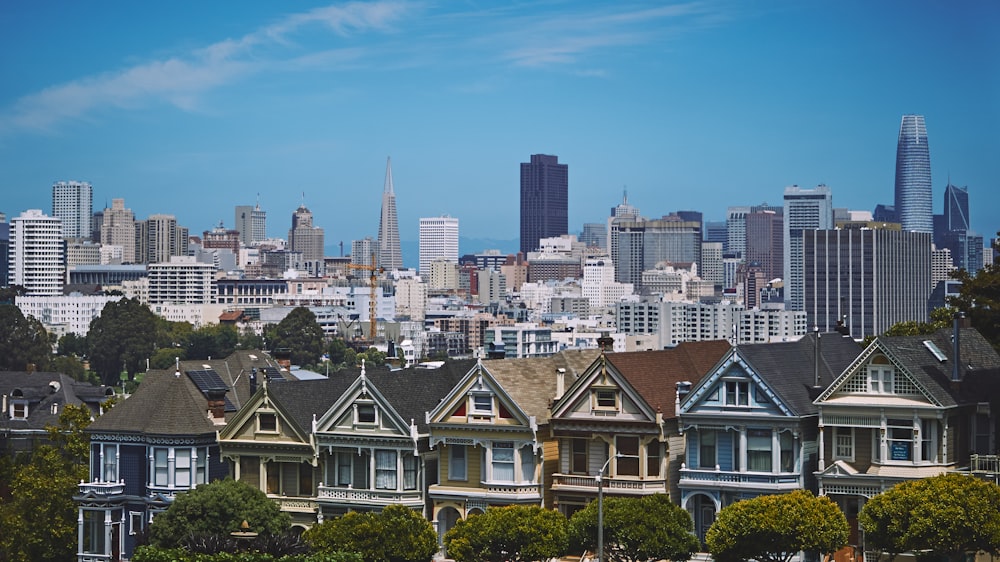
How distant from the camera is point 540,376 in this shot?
193 feet

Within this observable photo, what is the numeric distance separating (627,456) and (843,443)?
19.5 feet

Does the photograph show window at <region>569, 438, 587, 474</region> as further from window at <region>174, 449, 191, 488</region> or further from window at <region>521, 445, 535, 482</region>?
window at <region>174, 449, 191, 488</region>

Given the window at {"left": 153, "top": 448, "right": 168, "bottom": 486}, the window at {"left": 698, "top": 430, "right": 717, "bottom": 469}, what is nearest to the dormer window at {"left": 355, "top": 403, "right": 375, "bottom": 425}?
the window at {"left": 153, "top": 448, "right": 168, "bottom": 486}

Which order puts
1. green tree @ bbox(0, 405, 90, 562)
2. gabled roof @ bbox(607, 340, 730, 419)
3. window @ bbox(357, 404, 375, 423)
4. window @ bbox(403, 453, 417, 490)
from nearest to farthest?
gabled roof @ bbox(607, 340, 730, 419) → window @ bbox(403, 453, 417, 490) → window @ bbox(357, 404, 375, 423) → green tree @ bbox(0, 405, 90, 562)

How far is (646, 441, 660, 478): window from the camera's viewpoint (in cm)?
5472

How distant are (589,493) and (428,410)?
616 centimetres

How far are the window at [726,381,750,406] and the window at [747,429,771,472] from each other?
0.79 metres

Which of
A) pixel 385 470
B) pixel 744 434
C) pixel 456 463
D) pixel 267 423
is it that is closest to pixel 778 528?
pixel 744 434

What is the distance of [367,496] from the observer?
5844 cm

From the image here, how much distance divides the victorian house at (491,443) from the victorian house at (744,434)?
432cm

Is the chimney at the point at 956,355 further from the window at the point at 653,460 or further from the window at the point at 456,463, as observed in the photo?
the window at the point at 456,463

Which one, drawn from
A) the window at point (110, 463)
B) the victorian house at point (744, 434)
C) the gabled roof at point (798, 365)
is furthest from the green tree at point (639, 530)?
the window at point (110, 463)

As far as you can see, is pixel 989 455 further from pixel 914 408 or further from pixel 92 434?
pixel 92 434

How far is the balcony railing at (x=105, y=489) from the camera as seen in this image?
204 feet
